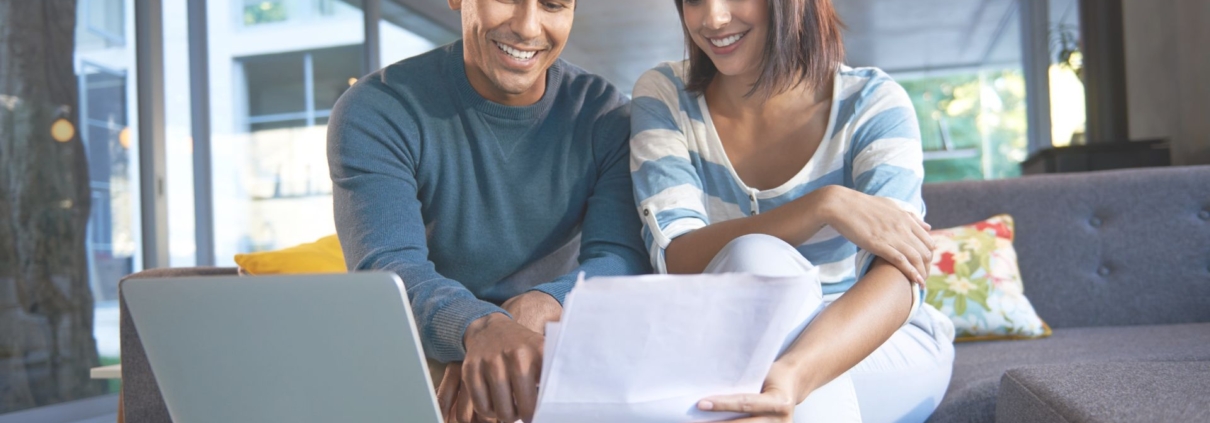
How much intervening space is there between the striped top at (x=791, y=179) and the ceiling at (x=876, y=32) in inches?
199

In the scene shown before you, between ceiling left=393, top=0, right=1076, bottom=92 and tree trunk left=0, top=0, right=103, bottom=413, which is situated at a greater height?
ceiling left=393, top=0, right=1076, bottom=92

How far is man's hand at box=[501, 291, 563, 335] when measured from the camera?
112 cm

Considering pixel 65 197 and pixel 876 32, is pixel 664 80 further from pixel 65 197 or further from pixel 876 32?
pixel 876 32

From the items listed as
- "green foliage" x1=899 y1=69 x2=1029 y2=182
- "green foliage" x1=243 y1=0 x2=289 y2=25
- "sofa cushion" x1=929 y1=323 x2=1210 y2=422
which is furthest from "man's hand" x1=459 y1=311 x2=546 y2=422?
"green foliage" x1=899 y1=69 x2=1029 y2=182

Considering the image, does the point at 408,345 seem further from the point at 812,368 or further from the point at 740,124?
the point at 740,124

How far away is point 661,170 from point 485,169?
28 cm

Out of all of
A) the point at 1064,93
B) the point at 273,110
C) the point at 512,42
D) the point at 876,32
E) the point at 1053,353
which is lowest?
the point at 1053,353

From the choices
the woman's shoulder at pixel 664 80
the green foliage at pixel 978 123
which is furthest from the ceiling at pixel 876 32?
the woman's shoulder at pixel 664 80

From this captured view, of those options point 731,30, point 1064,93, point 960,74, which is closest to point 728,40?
point 731,30

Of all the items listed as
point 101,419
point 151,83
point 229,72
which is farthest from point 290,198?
point 101,419

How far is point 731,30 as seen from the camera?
1340mm

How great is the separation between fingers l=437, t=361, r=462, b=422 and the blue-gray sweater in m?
0.26

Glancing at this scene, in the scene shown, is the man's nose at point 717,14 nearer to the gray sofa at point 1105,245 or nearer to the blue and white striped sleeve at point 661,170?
the blue and white striped sleeve at point 661,170

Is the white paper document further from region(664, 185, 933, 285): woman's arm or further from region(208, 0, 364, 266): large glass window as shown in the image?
region(208, 0, 364, 266): large glass window
